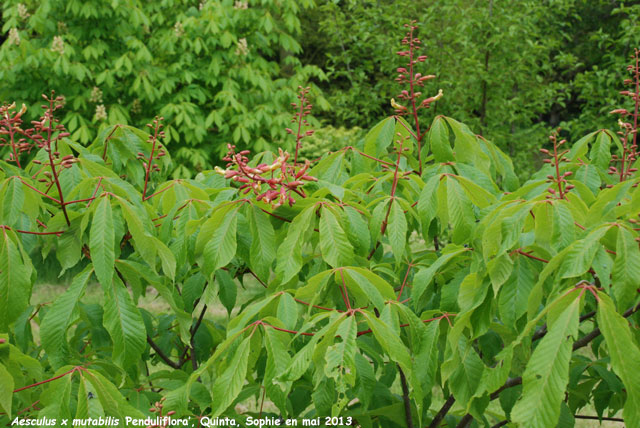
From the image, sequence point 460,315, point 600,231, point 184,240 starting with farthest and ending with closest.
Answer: point 184,240 → point 460,315 → point 600,231

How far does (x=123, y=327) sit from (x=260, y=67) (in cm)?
596

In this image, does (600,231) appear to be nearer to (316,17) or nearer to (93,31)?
(93,31)

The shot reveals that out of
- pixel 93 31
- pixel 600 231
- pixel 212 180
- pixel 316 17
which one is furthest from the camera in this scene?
pixel 316 17

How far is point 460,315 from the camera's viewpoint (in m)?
1.25

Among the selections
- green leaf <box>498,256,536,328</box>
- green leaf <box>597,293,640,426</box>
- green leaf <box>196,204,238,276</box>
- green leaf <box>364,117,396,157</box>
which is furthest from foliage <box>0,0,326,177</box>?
green leaf <box>597,293,640,426</box>

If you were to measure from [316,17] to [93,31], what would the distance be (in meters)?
7.78

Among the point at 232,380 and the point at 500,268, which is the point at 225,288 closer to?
the point at 232,380

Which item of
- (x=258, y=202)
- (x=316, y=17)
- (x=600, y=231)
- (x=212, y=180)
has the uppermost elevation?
(x=600, y=231)

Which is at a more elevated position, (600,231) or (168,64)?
(600,231)

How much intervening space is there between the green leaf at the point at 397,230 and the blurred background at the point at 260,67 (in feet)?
12.0

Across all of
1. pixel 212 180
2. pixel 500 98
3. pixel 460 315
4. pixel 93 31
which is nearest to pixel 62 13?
pixel 93 31

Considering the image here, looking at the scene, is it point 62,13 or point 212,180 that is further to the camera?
point 62,13

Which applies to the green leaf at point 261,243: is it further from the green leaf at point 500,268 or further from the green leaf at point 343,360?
the green leaf at point 500,268

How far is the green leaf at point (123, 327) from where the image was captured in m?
1.35
